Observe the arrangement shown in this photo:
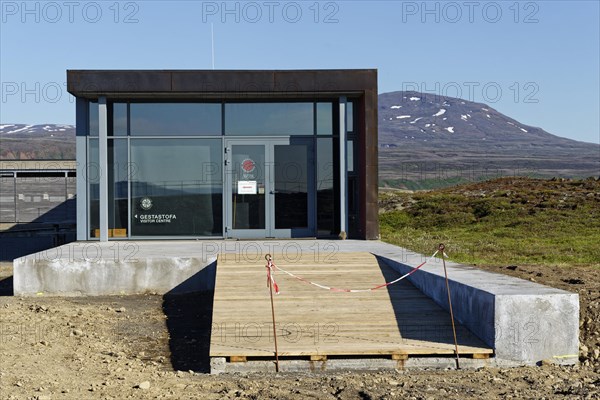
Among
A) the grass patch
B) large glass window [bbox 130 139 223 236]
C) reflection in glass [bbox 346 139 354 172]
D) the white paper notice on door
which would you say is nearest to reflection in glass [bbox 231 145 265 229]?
the white paper notice on door

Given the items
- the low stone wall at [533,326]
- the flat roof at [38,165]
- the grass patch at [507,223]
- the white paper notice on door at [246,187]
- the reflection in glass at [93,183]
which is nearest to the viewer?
the low stone wall at [533,326]

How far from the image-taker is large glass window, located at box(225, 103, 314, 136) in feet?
65.5

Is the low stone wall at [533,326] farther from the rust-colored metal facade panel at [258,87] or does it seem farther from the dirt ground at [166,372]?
the rust-colored metal facade panel at [258,87]

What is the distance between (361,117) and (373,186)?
1598 mm

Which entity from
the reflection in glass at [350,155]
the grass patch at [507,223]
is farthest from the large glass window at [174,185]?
the grass patch at [507,223]

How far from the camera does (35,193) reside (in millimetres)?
42969

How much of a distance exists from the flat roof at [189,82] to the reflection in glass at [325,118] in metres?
0.93

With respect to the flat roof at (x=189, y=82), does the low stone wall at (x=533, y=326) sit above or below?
below

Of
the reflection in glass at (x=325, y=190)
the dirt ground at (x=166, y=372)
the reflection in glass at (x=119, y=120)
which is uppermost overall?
the reflection in glass at (x=119, y=120)

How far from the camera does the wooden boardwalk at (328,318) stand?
35.5ft

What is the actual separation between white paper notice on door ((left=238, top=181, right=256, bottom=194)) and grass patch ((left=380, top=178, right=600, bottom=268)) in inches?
171

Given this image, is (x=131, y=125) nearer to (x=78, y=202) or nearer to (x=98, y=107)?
(x=98, y=107)

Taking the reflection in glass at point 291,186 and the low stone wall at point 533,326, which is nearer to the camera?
the low stone wall at point 533,326

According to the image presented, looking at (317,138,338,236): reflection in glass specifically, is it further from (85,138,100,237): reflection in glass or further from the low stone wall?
the low stone wall
